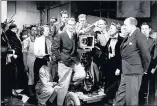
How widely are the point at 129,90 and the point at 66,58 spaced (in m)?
1.03

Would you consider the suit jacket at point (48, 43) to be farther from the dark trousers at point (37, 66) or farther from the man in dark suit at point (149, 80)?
the man in dark suit at point (149, 80)

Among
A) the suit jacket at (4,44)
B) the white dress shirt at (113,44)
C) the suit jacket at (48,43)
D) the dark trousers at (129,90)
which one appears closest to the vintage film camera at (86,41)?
the white dress shirt at (113,44)

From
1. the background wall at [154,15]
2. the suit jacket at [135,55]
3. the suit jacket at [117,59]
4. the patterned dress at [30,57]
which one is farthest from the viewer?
the background wall at [154,15]

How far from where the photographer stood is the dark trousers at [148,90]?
151 inches

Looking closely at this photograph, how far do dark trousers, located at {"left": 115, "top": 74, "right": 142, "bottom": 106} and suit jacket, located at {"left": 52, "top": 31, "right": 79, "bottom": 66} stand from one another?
2.70 ft

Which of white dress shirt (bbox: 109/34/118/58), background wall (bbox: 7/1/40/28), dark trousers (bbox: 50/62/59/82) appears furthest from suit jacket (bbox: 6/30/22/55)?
white dress shirt (bbox: 109/34/118/58)

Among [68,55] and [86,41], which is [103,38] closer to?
[86,41]

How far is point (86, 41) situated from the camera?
3709 mm

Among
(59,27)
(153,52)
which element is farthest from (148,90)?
(59,27)

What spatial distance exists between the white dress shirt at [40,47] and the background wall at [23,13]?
285mm

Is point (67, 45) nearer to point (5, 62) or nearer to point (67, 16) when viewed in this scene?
point (67, 16)

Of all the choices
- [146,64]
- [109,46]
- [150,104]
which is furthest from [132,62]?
[150,104]

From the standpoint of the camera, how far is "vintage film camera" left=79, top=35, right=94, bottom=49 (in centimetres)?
369

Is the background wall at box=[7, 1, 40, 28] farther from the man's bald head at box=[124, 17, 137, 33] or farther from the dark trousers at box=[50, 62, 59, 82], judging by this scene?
the man's bald head at box=[124, 17, 137, 33]
